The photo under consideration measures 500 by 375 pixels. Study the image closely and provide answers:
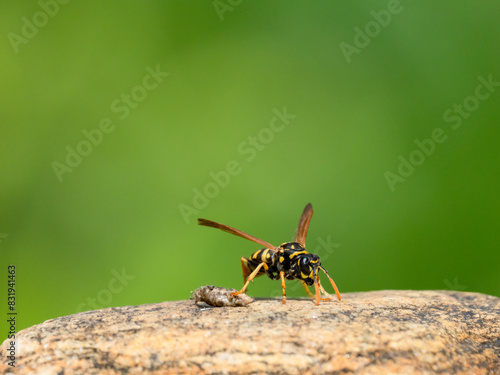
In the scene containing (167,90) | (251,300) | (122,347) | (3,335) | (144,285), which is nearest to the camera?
(122,347)

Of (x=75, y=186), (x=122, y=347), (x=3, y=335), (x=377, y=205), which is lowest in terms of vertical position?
(x=3, y=335)

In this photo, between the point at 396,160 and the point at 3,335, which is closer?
the point at 3,335

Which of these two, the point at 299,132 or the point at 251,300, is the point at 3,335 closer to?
the point at 251,300

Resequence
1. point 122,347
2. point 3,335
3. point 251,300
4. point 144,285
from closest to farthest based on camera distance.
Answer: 1. point 122,347
2. point 251,300
3. point 3,335
4. point 144,285

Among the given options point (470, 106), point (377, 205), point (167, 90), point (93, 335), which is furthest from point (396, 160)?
point (93, 335)
